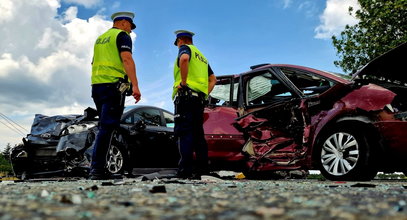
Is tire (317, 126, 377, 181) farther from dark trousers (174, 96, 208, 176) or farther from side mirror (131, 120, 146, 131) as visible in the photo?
side mirror (131, 120, 146, 131)

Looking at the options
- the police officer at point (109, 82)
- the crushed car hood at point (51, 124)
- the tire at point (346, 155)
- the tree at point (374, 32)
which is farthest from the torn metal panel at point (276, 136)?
the tree at point (374, 32)

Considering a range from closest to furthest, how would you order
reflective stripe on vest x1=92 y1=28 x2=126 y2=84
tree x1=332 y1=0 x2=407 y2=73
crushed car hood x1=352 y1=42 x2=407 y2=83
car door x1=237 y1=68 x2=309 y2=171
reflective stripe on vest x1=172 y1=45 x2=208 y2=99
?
reflective stripe on vest x1=92 y1=28 x2=126 y2=84, crushed car hood x1=352 y1=42 x2=407 y2=83, reflective stripe on vest x1=172 y1=45 x2=208 y2=99, car door x1=237 y1=68 x2=309 y2=171, tree x1=332 y1=0 x2=407 y2=73

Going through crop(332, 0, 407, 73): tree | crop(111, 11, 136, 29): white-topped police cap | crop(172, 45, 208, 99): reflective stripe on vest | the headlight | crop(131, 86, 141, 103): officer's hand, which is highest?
crop(332, 0, 407, 73): tree

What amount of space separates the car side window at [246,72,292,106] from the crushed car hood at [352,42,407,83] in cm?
115

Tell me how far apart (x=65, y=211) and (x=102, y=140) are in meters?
3.46

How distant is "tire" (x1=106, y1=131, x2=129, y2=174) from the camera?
25.0 feet

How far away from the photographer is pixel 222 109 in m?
6.77

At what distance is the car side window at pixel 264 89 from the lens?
21.4 feet

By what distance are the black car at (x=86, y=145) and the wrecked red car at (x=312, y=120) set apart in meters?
1.64

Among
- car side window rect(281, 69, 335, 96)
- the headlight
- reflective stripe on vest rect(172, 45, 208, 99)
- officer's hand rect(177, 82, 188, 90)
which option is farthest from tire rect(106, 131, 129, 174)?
the headlight

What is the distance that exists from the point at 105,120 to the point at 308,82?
289 centimetres

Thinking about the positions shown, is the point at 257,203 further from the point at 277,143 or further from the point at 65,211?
the point at 277,143

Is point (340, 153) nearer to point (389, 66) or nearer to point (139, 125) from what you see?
point (389, 66)

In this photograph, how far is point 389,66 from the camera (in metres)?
5.93
